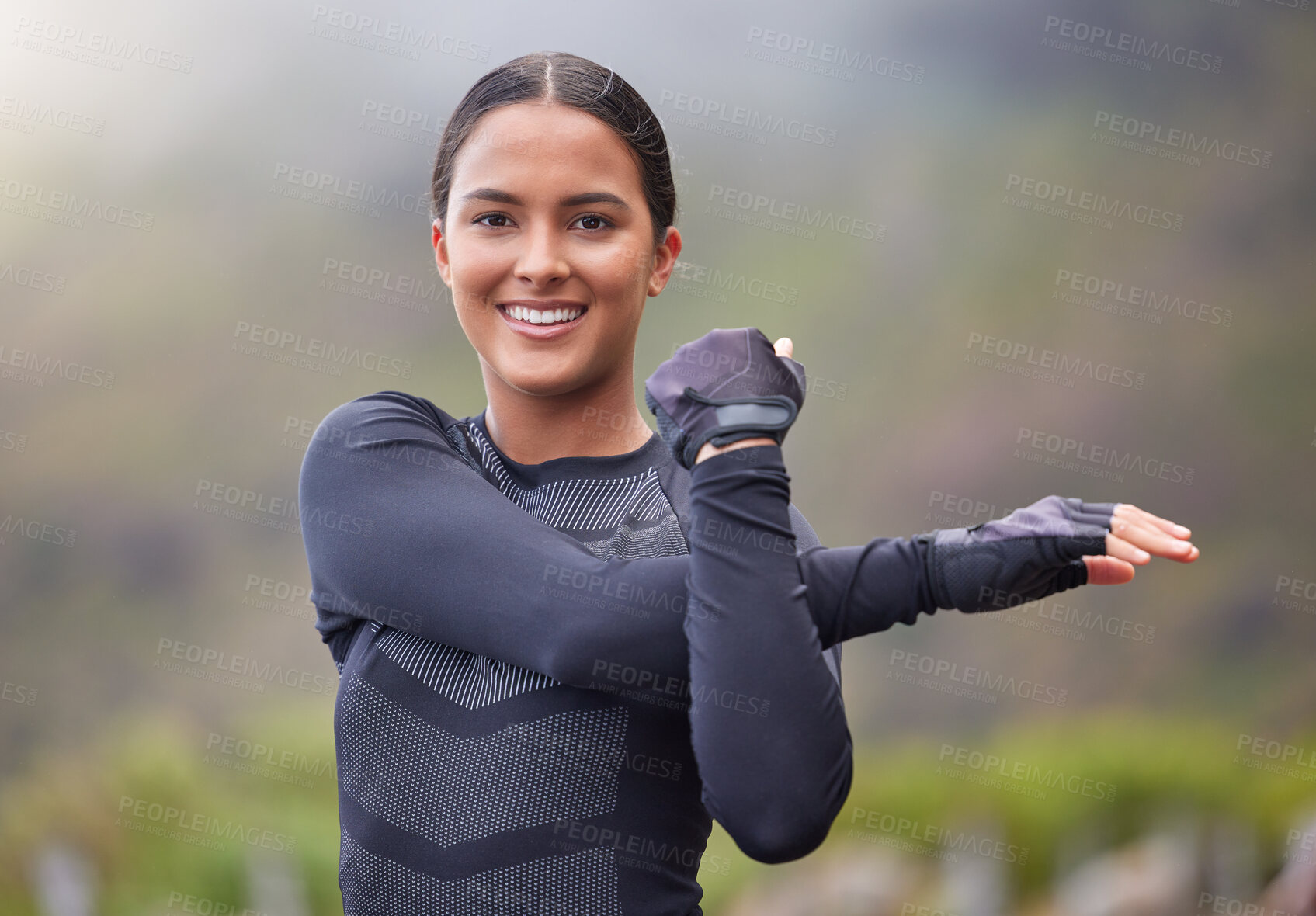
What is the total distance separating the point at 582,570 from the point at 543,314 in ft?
0.95

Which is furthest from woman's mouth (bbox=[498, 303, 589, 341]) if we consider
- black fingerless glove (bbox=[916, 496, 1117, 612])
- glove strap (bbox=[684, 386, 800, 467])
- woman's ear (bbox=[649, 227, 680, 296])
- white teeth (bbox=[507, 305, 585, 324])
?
black fingerless glove (bbox=[916, 496, 1117, 612])

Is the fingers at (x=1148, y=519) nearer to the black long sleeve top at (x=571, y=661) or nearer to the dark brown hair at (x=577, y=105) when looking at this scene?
the black long sleeve top at (x=571, y=661)

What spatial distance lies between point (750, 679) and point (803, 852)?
15 cm

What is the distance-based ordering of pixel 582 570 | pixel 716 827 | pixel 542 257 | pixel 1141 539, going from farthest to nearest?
pixel 716 827, pixel 542 257, pixel 582 570, pixel 1141 539

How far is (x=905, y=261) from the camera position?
12.9 feet

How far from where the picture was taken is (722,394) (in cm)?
96

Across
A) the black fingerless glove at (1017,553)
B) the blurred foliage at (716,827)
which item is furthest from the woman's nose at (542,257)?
the blurred foliage at (716,827)

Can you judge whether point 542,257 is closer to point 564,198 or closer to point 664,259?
point 564,198

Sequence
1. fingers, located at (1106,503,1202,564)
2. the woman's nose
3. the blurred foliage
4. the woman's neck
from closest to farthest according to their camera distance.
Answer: fingers, located at (1106,503,1202,564)
the woman's nose
the woman's neck
the blurred foliage

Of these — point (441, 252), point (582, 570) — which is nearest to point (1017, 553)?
point (582, 570)

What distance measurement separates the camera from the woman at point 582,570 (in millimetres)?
918

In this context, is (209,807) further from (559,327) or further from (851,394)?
(559,327)

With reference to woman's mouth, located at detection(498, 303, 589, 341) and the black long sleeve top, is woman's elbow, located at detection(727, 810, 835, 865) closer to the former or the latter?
the black long sleeve top

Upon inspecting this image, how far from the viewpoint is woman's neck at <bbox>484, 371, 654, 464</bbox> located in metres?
1.23
